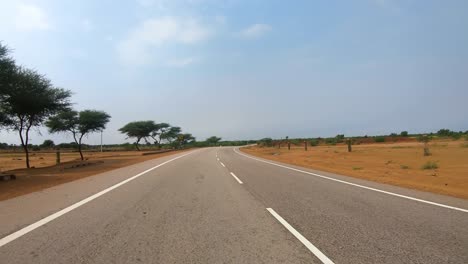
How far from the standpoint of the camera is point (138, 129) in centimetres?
9950

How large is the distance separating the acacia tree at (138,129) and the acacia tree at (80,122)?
1667 inches

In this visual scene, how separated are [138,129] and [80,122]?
1865 inches

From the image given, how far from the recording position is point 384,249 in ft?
18.3

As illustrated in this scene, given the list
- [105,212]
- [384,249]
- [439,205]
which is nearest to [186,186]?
[105,212]

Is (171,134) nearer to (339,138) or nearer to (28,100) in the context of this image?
(339,138)

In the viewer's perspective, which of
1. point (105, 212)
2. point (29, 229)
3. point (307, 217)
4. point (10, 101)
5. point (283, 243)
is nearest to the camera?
point (283, 243)

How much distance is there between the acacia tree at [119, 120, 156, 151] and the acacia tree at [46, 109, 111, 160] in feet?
139

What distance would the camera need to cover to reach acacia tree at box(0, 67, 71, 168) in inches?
1082

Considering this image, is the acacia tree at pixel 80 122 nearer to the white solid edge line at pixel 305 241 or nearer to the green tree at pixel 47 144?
the white solid edge line at pixel 305 241

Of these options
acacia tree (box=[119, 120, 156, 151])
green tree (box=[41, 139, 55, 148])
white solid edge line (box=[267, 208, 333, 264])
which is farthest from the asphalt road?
green tree (box=[41, 139, 55, 148])

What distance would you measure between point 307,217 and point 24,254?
4968 millimetres

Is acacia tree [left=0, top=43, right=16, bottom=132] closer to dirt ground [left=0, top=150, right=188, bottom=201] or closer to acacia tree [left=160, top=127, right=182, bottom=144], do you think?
dirt ground [left=0, top=150, right=188, bottom=201]

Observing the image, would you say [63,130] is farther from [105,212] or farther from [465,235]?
[465,235]

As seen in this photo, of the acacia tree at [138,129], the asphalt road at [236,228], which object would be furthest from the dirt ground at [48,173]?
the acacia tree at [138,129]
